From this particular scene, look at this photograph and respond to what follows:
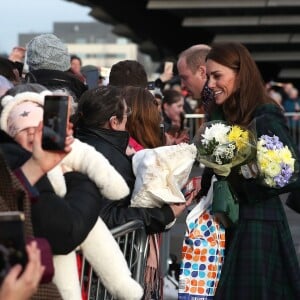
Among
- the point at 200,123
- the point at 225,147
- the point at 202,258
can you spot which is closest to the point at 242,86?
the point at 225,147

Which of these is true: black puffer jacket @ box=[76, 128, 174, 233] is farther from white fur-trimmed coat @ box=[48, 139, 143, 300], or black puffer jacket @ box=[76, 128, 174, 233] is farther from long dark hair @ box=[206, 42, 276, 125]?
white fur-trimmed coat @ box=[48, 139, 143, 300]

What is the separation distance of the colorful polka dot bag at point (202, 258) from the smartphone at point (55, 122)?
1999 mm

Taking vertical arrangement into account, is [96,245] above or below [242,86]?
below

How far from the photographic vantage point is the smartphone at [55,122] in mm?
3121

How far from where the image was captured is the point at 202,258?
16.5 ft

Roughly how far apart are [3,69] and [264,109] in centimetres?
→ 207

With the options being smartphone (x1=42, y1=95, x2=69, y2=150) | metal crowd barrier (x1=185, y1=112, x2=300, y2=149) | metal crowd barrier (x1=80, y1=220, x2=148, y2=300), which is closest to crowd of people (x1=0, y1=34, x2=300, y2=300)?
metal crowd barrier (x1=80, y1=220, x2=148, y2=300)

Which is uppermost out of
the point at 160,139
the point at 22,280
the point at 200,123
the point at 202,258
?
the point at 22,280

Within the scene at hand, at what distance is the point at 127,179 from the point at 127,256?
0.49 meters

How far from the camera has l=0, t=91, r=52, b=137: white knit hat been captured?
354 cm

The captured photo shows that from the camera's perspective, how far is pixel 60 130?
312 cm

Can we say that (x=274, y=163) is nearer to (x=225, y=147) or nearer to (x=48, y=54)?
(x=225, y=147)

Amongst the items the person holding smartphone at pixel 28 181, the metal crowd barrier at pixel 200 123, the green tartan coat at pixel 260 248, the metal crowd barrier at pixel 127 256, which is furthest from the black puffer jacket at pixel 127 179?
the metal crowd barrier at pixel 200 123

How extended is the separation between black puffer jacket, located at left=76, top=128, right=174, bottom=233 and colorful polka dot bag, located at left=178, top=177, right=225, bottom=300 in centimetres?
37
